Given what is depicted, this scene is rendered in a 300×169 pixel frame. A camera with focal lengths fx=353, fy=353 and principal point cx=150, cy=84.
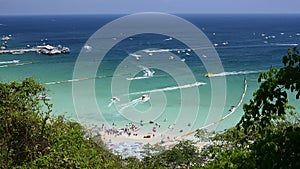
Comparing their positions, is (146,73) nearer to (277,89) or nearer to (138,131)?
(138,131)

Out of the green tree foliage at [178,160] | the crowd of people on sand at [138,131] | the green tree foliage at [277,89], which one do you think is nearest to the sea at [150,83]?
the crowd of people on sand at [138,131]

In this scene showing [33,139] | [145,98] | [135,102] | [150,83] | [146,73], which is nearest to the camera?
[33,139]

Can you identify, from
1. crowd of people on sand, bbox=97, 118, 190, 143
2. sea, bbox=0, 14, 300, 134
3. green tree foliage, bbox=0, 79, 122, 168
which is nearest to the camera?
green tree foliage, bbox=0, 79, 122, 168

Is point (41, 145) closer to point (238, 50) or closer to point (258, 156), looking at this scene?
point (258, 156)

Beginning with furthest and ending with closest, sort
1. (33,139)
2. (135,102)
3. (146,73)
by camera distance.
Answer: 1. (146,73)
2. (135,102)
3. (33,139)

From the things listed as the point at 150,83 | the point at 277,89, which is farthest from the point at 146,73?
the point at 277,89

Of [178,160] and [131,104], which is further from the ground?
[178,160]

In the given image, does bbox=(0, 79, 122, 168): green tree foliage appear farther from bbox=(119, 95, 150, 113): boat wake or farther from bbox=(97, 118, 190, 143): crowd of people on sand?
bbox=(119, 95, 150, 113): boat wake

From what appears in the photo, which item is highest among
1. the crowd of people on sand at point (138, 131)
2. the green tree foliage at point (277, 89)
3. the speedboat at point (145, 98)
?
the green tree foliage at point (277, 89)

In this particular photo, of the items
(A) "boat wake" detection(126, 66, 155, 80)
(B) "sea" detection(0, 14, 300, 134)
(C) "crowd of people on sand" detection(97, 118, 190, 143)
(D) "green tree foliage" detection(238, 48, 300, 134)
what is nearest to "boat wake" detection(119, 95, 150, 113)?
(B) "sea" detection(0, 14, 300, 134)

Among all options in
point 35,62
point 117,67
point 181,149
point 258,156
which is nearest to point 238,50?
point 117,67

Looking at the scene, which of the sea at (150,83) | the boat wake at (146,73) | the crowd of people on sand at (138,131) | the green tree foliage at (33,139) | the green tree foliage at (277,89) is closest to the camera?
the green tree foliage at (277,89)

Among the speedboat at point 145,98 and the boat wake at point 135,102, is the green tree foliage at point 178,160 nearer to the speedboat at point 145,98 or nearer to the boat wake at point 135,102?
the boat wake at point 135,102
